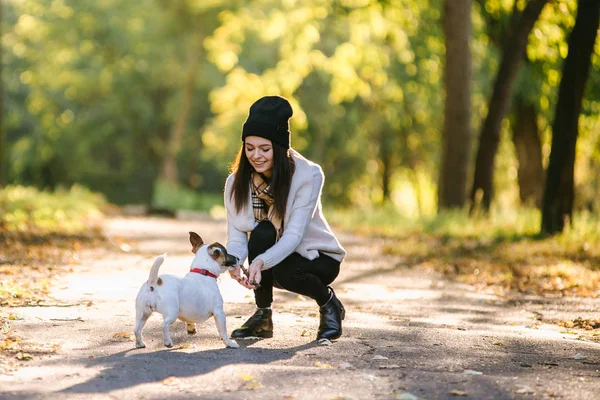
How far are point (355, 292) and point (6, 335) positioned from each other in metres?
→ 4.58

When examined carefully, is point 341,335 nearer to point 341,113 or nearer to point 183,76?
point 341,113

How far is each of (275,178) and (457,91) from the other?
13.7 metres

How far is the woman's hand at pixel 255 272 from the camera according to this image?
634cm

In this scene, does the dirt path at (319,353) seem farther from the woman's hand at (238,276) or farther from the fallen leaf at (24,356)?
the woman's hand at (238,276)

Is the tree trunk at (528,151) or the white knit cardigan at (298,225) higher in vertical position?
the tree trunk at (528,151)

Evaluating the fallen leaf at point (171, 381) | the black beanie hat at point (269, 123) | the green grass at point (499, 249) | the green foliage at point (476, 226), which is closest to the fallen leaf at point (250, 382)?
the fallen leaf at point (171, 381)

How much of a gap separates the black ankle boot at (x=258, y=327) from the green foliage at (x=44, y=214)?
9.56m

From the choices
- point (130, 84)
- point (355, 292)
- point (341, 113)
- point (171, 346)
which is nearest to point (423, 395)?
point (171, 346)

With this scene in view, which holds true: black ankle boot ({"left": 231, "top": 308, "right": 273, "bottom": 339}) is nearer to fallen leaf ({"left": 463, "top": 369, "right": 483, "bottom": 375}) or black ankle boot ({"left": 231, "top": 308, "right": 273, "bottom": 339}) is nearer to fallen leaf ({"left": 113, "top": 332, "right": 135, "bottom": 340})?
fallen leaf ({"left": 113, "top": 332, "right": 135, "bottom": 340})

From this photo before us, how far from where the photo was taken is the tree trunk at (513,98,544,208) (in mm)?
24875

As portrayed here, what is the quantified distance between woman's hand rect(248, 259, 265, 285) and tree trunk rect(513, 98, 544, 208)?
1927 cm

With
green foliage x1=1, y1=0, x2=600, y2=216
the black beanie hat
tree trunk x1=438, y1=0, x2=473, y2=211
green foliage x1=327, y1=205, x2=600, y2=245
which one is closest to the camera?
the black beanie hat

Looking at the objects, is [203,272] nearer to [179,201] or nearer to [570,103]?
[570,103]

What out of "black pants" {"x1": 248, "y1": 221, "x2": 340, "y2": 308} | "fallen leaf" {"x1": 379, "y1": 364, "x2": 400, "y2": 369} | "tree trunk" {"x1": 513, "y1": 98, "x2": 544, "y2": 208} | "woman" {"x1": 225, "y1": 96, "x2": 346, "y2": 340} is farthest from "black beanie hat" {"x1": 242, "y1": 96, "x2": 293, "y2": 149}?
"tree trunk" {"x1": 513, "y1": 98, "x2": 544, "y2": 208}
